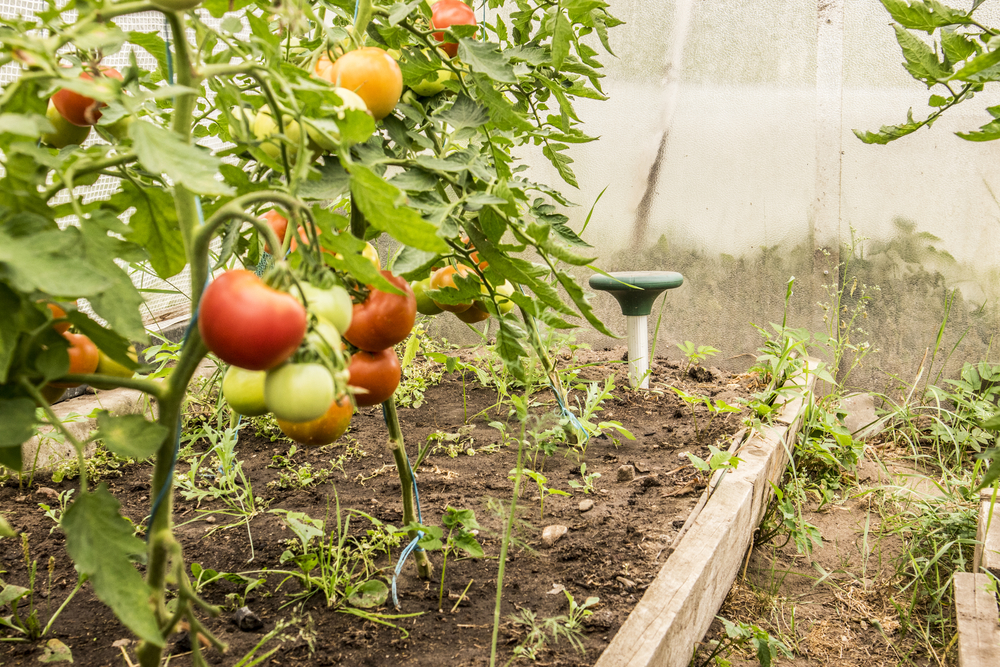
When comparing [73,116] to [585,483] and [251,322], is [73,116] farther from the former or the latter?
[585,483]

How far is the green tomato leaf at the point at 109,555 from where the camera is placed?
531 mm

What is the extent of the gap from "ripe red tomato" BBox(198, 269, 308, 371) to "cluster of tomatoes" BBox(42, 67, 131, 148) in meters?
0.32

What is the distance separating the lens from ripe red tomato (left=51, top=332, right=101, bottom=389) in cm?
64

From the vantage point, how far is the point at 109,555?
0.55 meters

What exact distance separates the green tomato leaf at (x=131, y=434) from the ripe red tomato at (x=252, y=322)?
0.43 feet

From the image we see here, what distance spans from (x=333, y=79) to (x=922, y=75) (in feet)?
2.11

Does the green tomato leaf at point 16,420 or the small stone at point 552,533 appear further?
the small stone at point 552,533

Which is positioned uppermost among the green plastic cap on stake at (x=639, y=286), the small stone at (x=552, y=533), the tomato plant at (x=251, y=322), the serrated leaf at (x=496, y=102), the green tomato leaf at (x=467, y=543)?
the serrated leaf at (x=496, y=102)

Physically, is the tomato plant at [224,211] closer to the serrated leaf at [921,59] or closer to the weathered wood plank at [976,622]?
the serrated leaf at [921,59]

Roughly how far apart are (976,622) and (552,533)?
786 mm

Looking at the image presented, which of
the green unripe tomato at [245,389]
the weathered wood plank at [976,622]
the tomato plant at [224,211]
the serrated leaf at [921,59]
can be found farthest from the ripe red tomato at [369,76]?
the weathered wood plank at [976,622]

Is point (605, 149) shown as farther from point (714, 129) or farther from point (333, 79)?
point (333, 79)

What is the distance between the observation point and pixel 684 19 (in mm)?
2680

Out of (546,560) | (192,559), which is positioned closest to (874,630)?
(546,560)
